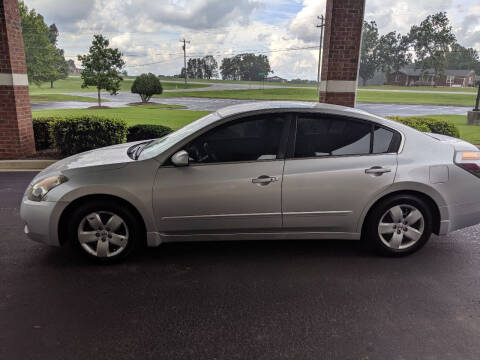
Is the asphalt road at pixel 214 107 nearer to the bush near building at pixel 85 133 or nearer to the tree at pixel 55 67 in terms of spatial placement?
the tree at pixel 55 67

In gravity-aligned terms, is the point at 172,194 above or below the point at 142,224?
above

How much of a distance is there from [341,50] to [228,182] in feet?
20.5

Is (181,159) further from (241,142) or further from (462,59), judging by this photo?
(462,59)

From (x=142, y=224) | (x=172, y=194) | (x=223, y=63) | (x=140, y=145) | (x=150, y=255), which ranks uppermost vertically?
(x=223, y=63)

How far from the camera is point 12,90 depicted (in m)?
8.67

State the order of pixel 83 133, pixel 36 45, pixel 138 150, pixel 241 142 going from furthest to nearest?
pixel 36 45, pixel 83 133, pixel 138 150, pixel 241 142

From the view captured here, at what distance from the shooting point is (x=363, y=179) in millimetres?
3934

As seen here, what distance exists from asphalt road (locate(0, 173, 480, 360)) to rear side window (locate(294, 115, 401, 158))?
119 centimetres

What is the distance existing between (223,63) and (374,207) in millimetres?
64142

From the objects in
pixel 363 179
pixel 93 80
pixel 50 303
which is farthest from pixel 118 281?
pixel 93 80

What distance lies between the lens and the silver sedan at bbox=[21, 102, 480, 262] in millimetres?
3830

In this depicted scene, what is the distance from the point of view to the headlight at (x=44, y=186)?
3855mm

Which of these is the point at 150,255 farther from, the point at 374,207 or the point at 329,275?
the point at 374,207

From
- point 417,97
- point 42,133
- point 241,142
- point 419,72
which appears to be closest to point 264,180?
point 241,142
